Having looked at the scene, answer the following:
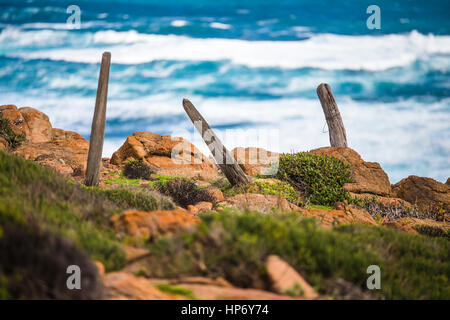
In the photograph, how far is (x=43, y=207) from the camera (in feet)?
18.1

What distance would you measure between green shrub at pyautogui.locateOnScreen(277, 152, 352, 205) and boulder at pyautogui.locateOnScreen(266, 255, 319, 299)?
10.4 m

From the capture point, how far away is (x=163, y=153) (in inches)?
869

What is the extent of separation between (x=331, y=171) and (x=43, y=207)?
40.2 feet

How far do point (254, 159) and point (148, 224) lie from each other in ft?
52.2

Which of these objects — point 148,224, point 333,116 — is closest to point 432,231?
point 148,224

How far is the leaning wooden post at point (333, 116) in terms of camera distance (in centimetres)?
1900

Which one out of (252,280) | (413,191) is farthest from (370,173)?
(252,280)

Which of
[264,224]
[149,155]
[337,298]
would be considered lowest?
[337,298]

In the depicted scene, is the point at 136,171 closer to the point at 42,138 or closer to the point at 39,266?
the point at 39,266

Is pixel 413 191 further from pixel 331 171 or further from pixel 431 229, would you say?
pixel 431 229

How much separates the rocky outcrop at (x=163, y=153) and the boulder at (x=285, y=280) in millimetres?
15804

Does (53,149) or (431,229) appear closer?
(431,229)
